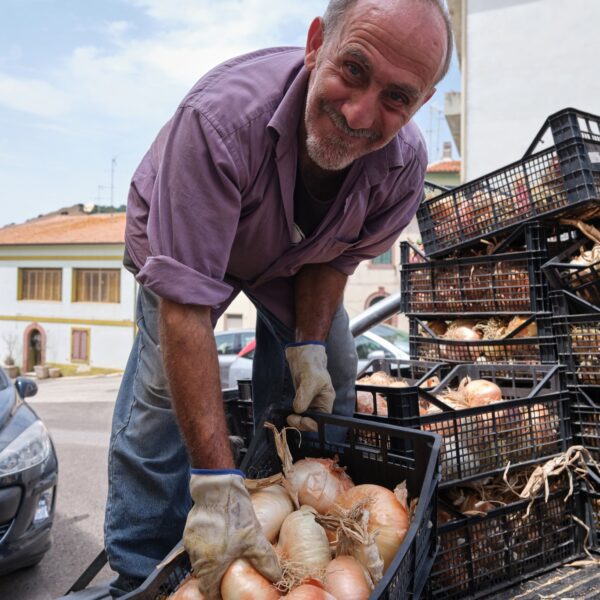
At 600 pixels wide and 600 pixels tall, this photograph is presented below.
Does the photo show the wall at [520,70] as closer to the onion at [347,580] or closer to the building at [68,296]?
the onion at [347,580]

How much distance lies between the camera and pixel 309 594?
1.47m

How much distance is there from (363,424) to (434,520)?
0.37 m

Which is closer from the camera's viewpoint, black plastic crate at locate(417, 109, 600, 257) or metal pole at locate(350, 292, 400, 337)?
black plastic crate at locate(417, 109, 600, 257)

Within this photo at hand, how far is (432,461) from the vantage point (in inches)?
64.7

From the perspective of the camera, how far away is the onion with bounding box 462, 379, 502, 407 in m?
2.70

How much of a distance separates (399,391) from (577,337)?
3.49ft

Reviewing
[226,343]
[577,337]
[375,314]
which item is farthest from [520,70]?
[577,337]

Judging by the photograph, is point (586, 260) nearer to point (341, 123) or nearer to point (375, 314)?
point (375, 314)

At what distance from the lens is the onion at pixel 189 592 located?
5.17 feet

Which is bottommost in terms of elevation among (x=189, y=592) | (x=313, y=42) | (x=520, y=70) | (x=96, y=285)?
(x=189, y=592)

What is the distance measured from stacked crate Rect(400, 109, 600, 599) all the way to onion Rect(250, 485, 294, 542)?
0.54 meters

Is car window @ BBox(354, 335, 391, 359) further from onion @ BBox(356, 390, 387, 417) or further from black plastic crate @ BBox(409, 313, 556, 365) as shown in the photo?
onion @ BBox(356, 390, 387, 417)

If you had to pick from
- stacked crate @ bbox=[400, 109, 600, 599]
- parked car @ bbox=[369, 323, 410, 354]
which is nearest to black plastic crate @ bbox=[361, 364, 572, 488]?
stacked crate @ bbox=[400, 109, 600, 599]

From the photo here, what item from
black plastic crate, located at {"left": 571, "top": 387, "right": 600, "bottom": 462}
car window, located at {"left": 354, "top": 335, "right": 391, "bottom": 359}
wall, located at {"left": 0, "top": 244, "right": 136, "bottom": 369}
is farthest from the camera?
wall, located at {"left": 0, "top": 244, "right": 136, "bottom": 369}
